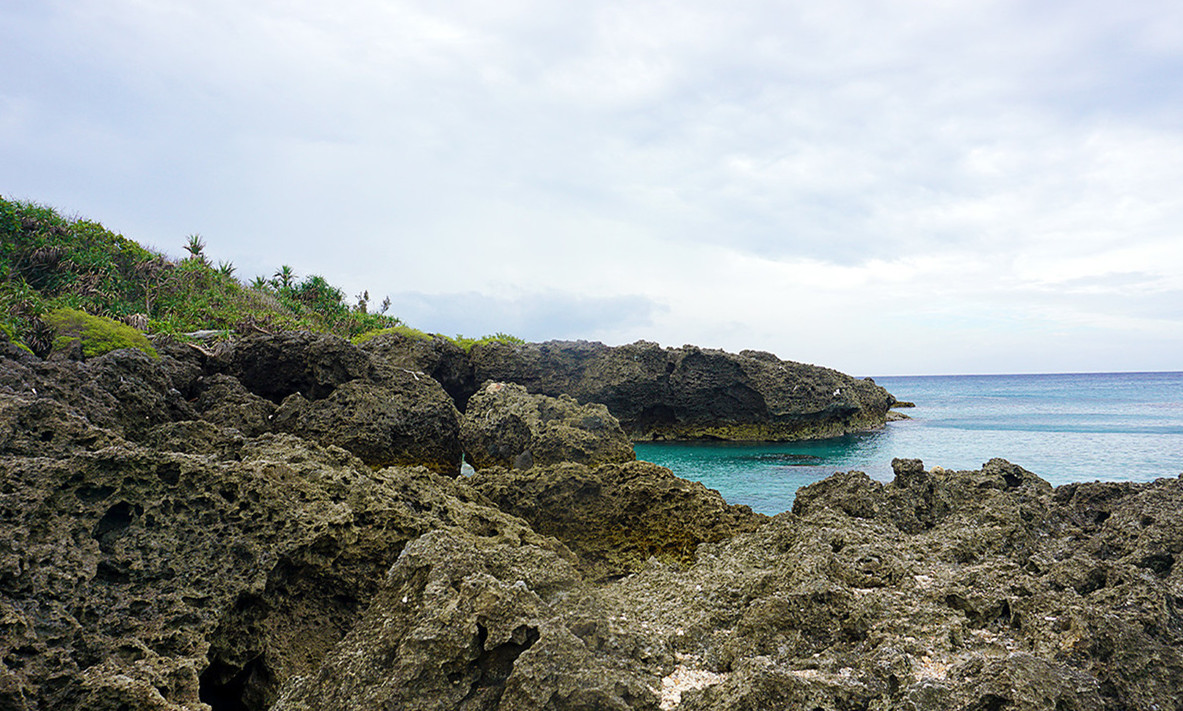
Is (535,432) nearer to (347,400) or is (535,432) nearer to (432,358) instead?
(347,400)

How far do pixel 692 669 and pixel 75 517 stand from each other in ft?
10.1

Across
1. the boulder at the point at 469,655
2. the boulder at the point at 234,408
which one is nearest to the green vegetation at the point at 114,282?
the boulder at the point at 234,408

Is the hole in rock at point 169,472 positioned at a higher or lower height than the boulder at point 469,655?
higher

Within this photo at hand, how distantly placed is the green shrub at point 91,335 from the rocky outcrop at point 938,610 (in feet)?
40.0

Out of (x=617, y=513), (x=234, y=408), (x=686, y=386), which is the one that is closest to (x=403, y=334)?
(x=686, y=386)

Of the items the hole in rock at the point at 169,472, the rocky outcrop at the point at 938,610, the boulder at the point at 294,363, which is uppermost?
the boulder at the point at 294,363

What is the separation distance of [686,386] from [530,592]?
71.5 ft

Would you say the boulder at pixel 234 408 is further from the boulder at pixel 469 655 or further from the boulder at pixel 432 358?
the boulder at pixel 432 358

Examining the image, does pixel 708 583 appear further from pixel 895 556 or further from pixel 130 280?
pixel 130 280

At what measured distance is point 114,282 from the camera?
928 inches

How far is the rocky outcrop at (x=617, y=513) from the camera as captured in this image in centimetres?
614

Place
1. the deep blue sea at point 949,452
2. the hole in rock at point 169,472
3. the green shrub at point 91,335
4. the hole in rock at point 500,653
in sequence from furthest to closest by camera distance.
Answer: the deep blue sea at point 949,452 → the green shrub at point 91,335 → the hole in rock at point 169,472 → the hole in rock at point 500,653

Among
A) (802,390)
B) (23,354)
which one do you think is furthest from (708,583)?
(802,390)

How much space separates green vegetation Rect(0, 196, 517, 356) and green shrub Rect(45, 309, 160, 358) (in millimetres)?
2708
